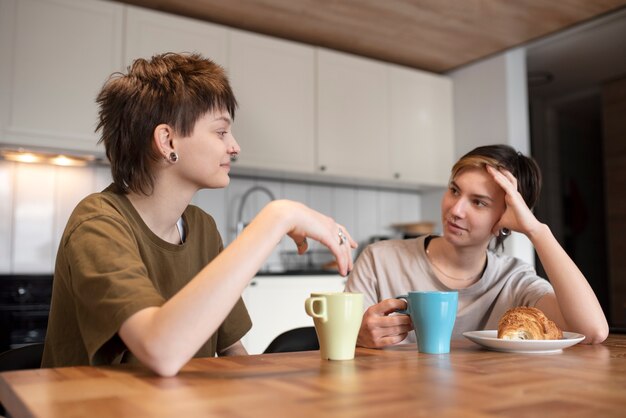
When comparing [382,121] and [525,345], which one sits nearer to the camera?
[525,345]

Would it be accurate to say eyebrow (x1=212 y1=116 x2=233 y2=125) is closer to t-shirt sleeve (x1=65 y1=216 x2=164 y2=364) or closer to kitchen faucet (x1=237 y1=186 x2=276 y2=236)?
t-shirt sleeve (x1=65 y1=216 x2=164 y2=364)

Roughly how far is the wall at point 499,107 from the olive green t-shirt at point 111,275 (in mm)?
2853

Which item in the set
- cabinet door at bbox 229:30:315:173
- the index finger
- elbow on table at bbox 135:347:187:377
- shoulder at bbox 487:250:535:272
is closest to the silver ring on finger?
the index finger

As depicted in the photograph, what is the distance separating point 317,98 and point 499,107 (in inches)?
49.1

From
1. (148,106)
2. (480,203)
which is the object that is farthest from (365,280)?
(148,106)

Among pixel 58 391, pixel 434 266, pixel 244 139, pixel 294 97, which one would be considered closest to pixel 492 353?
pixel 434 266

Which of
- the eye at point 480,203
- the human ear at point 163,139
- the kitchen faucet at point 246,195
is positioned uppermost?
the kitchen faucet at point 246,195

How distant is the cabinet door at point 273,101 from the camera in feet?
11.1

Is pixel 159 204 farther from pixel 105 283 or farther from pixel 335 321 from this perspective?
pixel 335 321

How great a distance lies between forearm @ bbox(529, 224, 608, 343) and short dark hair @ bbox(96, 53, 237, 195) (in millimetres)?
772

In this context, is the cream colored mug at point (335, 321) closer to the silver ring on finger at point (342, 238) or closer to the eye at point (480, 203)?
the silver ring on finger at point (342, 238)

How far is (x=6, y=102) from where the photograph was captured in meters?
2.74

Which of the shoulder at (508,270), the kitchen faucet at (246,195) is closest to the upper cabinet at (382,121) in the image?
the kitchen faucet at (246,195)

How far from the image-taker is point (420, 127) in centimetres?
414
